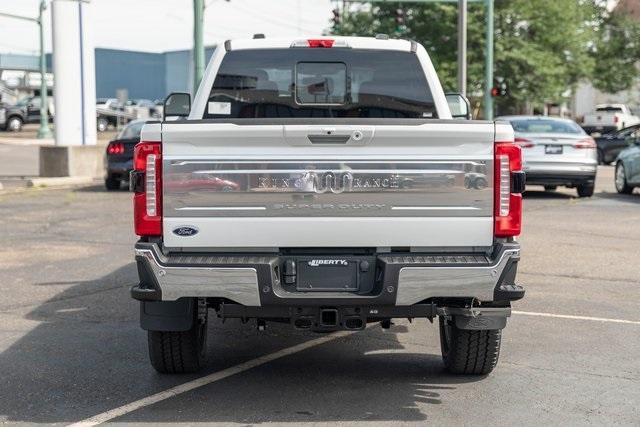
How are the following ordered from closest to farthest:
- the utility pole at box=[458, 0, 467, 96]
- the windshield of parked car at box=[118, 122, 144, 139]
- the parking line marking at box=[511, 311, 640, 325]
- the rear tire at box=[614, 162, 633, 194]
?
the parking line marking at box=[511, 311, 640, 325] → the rear tire at box=[614, 162, 633, 194] → the windshield of parked car at box=[118, 122, 144, 139] → the utility pole at box=[458, 0, 467, 96]

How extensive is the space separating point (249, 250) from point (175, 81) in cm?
12491

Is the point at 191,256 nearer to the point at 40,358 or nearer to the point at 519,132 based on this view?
the point at 40,358

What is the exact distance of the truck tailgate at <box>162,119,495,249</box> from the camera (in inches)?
221

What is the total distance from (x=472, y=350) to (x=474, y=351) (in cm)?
1

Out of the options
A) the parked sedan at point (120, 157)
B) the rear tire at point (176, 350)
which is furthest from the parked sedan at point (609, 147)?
the rear tire at point (176, 350)

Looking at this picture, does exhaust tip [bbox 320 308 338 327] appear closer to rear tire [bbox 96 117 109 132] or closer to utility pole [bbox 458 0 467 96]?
utility pole [bbox 458 0 467 96]

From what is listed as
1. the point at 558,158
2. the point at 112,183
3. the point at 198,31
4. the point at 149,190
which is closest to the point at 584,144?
the point at 558,158

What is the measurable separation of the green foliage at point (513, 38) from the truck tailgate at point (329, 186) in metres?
42.7

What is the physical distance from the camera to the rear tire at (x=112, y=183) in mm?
22016

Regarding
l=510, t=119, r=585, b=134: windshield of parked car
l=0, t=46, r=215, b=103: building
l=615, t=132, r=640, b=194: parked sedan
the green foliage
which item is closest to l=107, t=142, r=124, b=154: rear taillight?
l=510, t=119, r=585, b=134: windshield of parked car

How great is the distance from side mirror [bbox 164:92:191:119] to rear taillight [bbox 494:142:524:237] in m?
3.35

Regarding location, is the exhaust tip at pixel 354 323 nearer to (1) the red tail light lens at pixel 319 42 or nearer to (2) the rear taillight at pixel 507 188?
(2) the rear taillight at pixel 507 188

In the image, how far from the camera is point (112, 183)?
2214 cm

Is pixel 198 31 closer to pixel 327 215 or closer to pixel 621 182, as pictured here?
pixel 621 182
